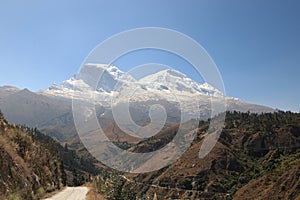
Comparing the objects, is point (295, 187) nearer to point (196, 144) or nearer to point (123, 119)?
point (196, 144)

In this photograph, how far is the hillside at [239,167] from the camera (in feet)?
328

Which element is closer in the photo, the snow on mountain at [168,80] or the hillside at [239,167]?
the snow on mountain at [168,80]

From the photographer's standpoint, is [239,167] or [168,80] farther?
[239,167]

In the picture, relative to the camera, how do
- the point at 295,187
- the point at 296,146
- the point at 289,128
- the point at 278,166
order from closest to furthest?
the point at 295,187 < the point at 278,166 < the point at 296,146 < the point at 289,128

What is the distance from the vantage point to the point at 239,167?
126 m

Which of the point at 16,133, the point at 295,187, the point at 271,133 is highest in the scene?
the point at 271,133

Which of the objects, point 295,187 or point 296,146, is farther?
point 296,146

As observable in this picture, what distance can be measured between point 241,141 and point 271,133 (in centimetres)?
1222

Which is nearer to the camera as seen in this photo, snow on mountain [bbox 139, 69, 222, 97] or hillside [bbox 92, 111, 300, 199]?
snow on mountain [bbox 139, 69, 222, 97]

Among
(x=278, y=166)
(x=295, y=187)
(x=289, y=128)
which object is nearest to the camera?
(x=295, y=187)

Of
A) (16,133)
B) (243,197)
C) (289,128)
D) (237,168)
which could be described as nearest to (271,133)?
(289,128)

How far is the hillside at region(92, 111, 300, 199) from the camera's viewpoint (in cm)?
9994

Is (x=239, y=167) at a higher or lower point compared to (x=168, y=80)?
lower

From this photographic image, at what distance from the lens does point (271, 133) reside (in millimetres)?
136500
